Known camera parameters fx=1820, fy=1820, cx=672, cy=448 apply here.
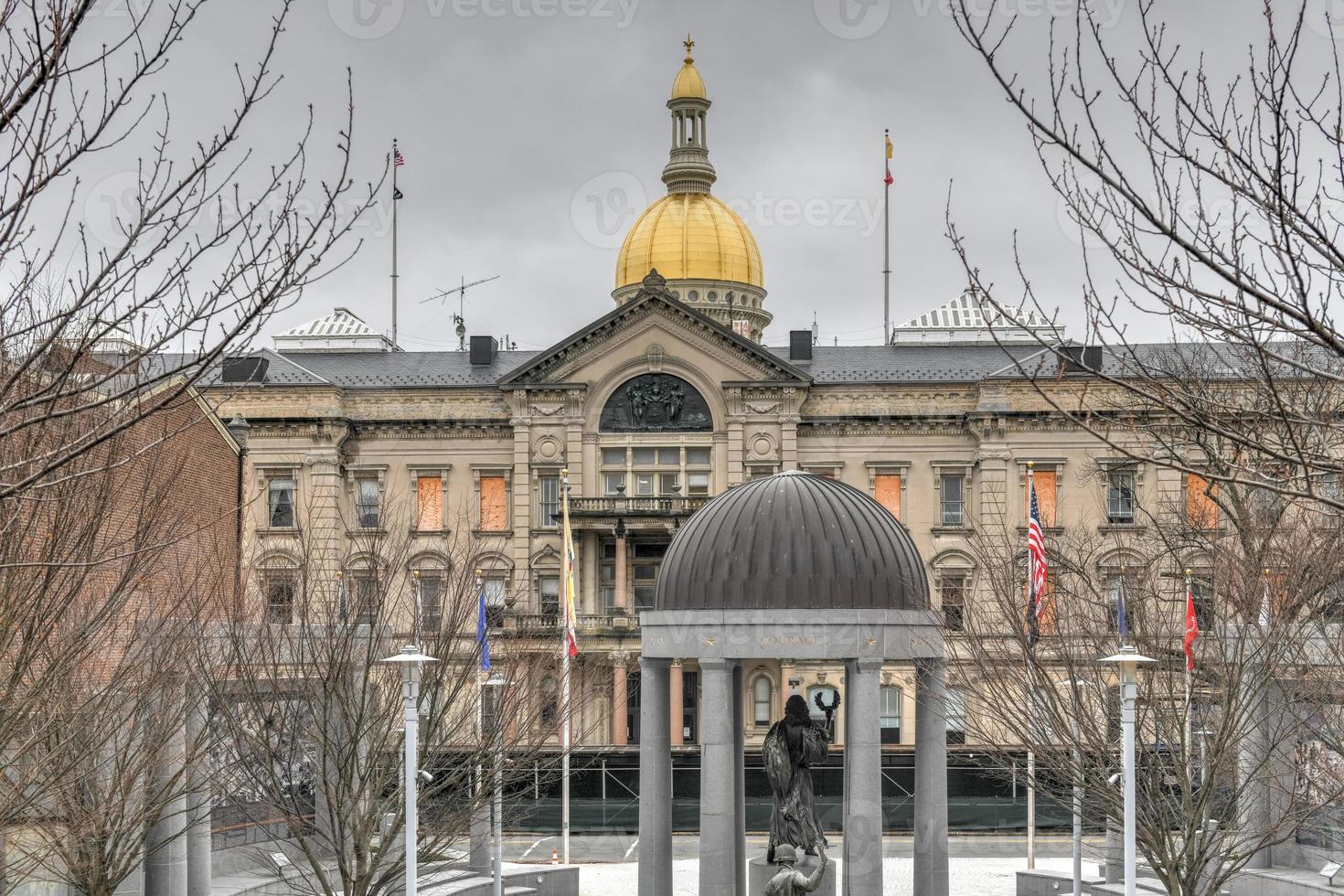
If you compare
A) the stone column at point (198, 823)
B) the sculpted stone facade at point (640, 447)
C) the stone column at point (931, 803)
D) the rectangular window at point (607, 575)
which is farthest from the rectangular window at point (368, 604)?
the rectangular window at point (607, 575)

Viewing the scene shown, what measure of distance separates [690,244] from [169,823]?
197 ft

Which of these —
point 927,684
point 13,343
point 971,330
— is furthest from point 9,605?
point 971,330

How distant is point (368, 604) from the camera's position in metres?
31.9

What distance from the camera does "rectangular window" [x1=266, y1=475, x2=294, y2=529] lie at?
7044 centimetres

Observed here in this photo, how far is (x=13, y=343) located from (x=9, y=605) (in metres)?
3.05

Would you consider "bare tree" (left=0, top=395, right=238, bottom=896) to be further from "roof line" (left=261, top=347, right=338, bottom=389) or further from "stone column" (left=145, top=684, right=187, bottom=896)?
"roof line" (left=261, top=347, right=338, bottom=389)

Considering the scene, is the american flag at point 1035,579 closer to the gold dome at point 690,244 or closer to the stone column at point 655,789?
the stone column at point 655,789

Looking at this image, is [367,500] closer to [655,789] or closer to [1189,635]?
[1189,635]

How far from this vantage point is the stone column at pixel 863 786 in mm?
24250

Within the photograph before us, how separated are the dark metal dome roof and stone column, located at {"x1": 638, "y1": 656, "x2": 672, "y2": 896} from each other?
4.70 ft

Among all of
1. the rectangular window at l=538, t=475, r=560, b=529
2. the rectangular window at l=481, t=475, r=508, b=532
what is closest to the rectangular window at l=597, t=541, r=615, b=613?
the rectangular window at l=538, t=475, r=560, b=529

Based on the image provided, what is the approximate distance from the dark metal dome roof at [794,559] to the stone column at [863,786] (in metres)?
1.12

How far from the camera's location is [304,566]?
106 feet

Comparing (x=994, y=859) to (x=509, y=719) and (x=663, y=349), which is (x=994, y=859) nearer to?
(x=509, y=719)
